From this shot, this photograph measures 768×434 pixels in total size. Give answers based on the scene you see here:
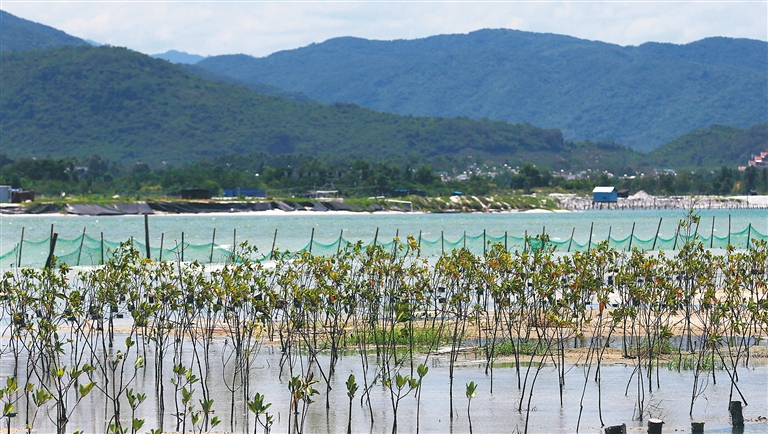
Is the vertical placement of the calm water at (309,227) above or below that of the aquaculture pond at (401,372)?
below

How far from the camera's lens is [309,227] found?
102 meters

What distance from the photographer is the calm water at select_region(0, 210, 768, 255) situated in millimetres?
78812

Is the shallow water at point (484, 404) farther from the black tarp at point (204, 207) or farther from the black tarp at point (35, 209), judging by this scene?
the black tarp at point (204, 207)

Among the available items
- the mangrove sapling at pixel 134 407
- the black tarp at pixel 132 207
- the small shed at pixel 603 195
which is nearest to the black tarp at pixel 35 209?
the black tarp at pixel 132 207

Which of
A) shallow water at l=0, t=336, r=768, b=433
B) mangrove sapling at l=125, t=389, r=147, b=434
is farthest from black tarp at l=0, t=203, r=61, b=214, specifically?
mangrove sapling at l=125, t=389, r=147, b=434

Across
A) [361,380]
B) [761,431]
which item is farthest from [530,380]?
[761,431]

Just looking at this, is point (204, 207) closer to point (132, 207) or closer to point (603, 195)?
point (132, 207)

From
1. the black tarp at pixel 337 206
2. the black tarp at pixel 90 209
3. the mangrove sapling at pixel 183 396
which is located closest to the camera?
the mangrove sapling at pixel 183 396

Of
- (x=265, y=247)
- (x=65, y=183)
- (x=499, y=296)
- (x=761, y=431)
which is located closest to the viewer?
Result: (x=761, y=431)

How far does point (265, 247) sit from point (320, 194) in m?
104

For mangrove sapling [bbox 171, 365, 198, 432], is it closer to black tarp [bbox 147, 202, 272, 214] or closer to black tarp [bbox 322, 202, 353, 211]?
black tarp [bbox 147, 202, 272, 214]

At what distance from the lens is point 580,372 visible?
18641 millimetres

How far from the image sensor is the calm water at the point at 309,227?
7881 cm

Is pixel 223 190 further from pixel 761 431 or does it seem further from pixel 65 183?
pixel 761 431
